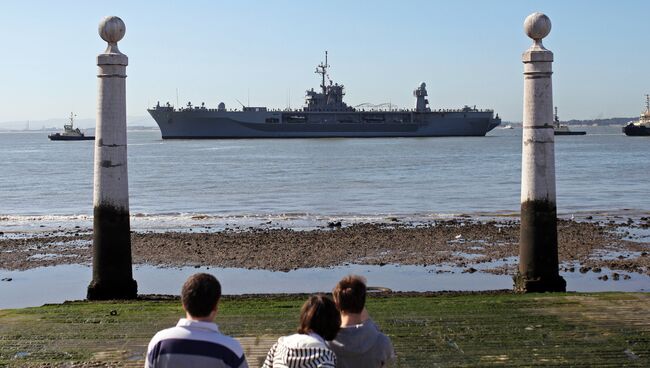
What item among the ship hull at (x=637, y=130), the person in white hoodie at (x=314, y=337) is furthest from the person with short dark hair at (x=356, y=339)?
the ship hull at (x=637, y=130)

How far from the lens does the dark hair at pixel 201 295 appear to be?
10.9 feet

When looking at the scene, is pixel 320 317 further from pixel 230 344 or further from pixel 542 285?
pixel 542 285

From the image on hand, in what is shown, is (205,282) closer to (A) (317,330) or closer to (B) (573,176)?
(A) (317,330)

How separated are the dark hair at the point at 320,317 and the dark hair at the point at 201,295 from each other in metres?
0.37

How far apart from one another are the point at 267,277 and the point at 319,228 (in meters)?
7.39

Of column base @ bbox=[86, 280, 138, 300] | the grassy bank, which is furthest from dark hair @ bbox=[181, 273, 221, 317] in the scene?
column base @ bbox=[86, 280, 138, 300]

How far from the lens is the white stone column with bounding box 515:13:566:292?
930 centimetres

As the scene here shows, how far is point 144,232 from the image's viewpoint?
19.8 metres

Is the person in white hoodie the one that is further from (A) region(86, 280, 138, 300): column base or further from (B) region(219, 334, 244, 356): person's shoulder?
(A) region(86, 280, 138, 300): column base

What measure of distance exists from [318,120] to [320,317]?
118 meters

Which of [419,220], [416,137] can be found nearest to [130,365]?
[419,220]

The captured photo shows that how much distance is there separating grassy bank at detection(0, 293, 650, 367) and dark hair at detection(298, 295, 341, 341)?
263 cm

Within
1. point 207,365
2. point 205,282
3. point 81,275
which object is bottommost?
point 81,275

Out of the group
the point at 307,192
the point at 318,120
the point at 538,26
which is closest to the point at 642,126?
the point at 318,120
